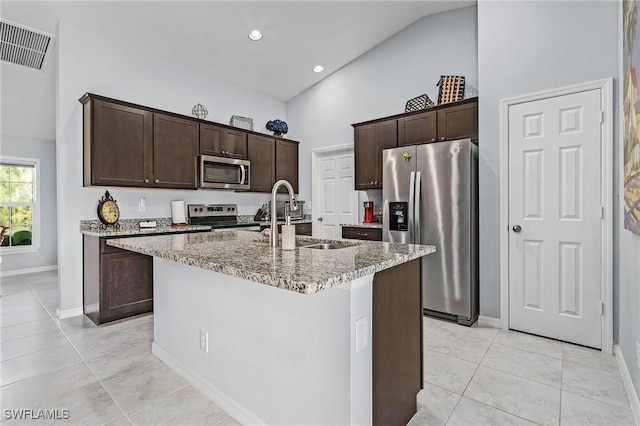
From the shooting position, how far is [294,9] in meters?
3.62

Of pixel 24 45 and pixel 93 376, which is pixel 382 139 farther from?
pixel 24 45

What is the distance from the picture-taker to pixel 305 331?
1376 millimetres

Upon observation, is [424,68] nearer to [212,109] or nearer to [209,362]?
[212,109]

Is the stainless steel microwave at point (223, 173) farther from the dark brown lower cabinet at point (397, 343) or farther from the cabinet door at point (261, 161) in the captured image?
the dark brown lower cabinet at point (397, 343)

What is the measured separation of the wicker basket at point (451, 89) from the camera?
3527 millimetres

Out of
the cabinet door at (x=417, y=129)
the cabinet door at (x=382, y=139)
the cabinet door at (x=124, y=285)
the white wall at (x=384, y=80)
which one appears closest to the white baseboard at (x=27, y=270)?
the cabinet door at (x=124, y=285)

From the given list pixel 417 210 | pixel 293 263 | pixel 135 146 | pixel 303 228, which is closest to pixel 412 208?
pixel 417 210

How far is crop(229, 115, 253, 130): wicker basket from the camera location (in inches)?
186

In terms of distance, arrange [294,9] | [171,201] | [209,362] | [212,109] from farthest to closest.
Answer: [212,109]
[171,201]
[294,9]
[209,362]

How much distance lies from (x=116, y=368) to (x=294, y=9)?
387cm

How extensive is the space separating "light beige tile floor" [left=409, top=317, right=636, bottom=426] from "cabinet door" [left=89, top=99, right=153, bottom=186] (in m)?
3.45

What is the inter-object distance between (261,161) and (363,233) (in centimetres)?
203

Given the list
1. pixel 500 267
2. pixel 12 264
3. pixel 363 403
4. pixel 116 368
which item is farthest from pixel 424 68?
pixel 12 264

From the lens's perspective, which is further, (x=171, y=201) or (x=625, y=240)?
(x=171, y=201)
